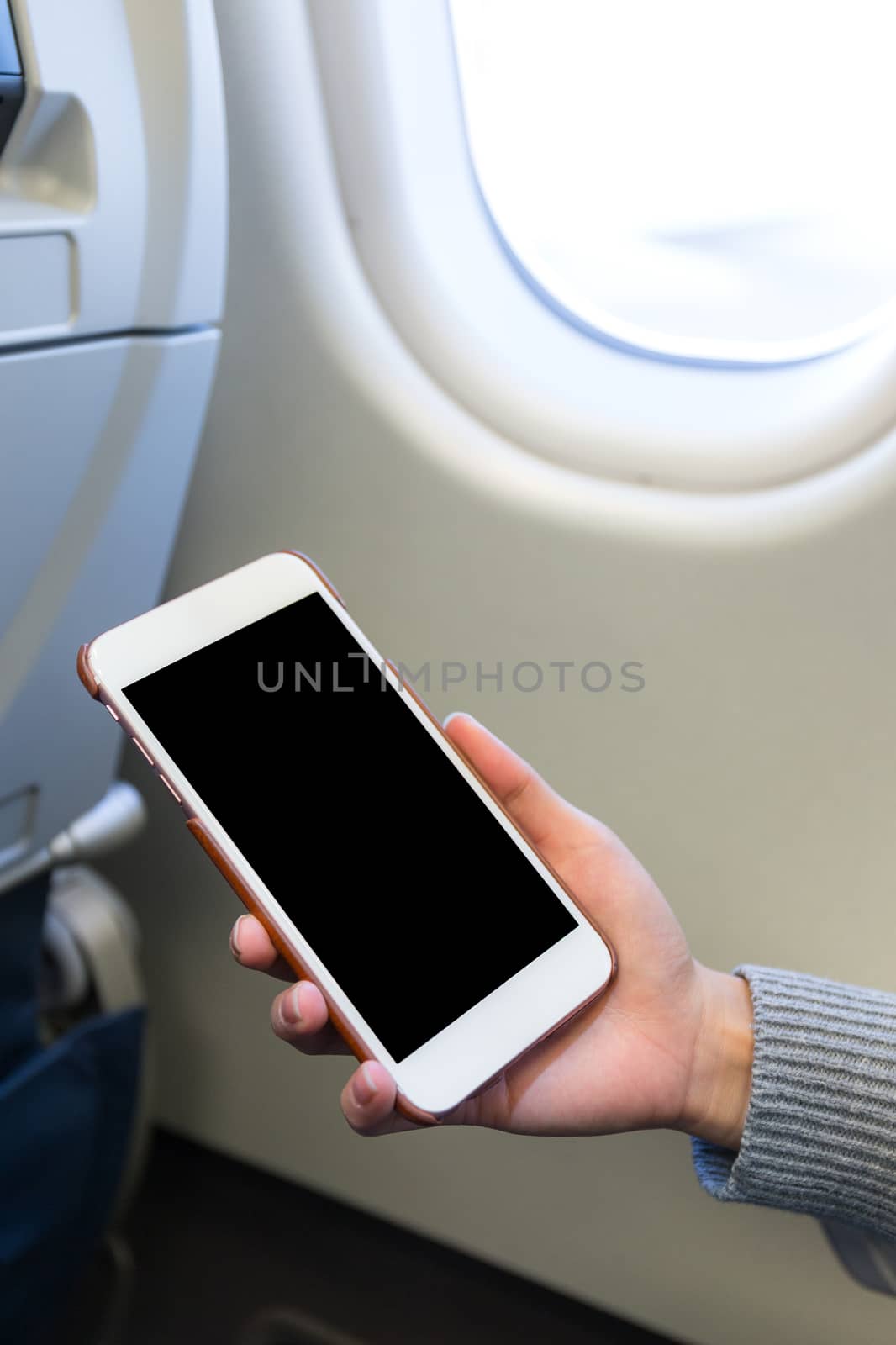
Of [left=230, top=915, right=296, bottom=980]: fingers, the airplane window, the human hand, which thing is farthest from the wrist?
the airplane window

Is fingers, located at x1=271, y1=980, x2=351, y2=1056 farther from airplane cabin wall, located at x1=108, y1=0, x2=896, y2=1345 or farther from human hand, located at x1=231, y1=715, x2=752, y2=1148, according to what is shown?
airplane cabin wall, located at x1=108, y1=0, x2=896, y2=1345

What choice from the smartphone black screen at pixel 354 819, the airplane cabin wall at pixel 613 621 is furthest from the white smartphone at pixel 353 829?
the airplane cabin wall at pixel 613 621

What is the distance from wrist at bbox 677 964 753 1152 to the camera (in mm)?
531

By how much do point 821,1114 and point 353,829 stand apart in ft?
0.85

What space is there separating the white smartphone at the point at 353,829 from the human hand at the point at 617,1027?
2 centimetres

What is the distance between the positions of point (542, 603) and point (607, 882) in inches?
8.4

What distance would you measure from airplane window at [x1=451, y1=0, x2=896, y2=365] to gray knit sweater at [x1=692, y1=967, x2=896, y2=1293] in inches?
14.6

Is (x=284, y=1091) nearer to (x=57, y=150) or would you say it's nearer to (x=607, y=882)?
(x=607, y=882)

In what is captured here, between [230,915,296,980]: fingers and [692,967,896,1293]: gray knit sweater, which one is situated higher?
[230,915,296,980]: fingers

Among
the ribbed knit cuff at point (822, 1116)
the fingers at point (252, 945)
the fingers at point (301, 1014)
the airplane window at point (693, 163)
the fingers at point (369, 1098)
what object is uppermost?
the airplane window at point (693, 163)

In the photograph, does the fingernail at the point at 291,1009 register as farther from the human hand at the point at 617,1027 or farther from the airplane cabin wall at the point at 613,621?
the airplane cabin wall at the point at 613,621

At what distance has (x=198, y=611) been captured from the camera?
515mm

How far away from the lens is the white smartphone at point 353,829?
0.48 meters

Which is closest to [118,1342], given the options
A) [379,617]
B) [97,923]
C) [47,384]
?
[97,923]
